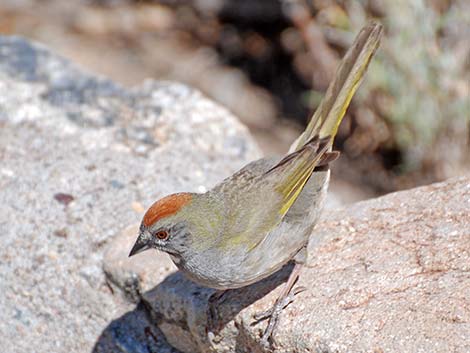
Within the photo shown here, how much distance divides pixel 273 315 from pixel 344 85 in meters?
1.31

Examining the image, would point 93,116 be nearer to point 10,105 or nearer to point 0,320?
point 10,105

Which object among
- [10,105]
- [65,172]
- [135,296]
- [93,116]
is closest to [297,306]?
[135,296]

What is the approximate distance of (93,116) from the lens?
5363 mm

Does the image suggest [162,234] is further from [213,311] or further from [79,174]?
[79,174]

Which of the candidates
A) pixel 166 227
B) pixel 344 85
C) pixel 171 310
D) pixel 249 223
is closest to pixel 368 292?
pixel 249 223

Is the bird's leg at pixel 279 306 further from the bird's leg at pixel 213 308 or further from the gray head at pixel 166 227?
the gray head at pixel 166 227

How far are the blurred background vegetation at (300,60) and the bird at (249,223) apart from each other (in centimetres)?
199

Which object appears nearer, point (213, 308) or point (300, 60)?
point (213, 308)

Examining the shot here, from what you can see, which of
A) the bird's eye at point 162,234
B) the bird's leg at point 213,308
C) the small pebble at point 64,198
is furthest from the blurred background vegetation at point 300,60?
the bird's eye at point 162,234

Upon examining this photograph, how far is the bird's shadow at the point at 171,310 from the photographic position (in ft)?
13.1

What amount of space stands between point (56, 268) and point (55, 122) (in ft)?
3.78

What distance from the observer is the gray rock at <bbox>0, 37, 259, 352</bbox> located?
4359mm

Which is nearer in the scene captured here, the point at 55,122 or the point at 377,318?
the point at 377,318

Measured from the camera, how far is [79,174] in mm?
4926
